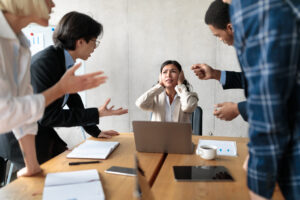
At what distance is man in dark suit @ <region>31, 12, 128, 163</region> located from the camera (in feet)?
5.24

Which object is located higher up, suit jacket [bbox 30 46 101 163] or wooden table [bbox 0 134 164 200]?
suit jacket [bbox 30 46 101 163]

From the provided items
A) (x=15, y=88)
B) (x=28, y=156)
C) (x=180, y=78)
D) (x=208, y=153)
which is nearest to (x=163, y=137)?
(x=208, y=153)

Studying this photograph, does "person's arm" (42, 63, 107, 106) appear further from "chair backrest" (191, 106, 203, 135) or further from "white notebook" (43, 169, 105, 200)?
"chair backrest" (191, 106, 203, 135)

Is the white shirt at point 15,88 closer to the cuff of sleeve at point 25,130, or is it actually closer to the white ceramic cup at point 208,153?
the cuff of sleeve at point 25,130

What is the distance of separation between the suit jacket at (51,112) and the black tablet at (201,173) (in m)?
0.69

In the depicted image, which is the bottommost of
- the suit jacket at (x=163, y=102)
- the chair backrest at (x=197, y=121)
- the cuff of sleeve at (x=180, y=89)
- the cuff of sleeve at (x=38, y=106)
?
the chair backrest at (x=197, y=121)

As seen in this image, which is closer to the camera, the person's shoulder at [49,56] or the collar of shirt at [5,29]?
the collar of shirt at [5,29]

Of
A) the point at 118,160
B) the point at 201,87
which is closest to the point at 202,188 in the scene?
the point at 118,160

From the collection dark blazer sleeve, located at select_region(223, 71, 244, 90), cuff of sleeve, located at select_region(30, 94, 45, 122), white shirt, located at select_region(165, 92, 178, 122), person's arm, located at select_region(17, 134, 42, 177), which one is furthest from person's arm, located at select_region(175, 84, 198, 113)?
cuff of sleeve, located at select_region(30, 94, 45, 122)

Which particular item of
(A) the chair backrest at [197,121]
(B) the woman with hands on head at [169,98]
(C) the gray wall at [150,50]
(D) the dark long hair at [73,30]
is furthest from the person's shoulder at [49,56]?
(C) the gray wall at [150,50]

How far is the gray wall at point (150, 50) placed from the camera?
11.1 feet

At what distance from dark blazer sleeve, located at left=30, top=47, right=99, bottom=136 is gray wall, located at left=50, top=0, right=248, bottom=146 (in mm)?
1957

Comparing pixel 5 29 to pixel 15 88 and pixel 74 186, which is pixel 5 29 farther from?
pixel 74 186

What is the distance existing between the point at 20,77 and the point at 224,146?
4.07 ft
